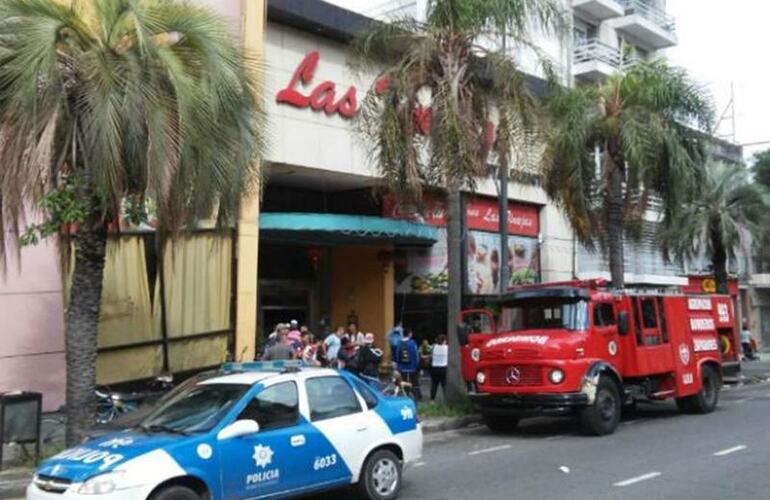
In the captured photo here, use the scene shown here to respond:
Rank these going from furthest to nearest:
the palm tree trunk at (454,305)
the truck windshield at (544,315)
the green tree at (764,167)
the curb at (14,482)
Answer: the green tree at (764,167) → the palm tree trunk at (454,305) → the truck windshield at (544,315) → the curb at (14,482)

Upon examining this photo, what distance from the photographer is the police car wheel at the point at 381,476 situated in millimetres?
8562

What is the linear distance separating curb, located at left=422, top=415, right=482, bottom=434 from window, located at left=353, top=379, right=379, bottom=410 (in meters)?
5.94

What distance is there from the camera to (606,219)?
2062cm

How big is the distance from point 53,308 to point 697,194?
48.3 feet

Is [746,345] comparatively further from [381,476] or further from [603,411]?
[381,476]

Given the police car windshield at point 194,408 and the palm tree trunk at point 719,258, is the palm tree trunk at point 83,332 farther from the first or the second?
the palm tree trunk at point 719,258

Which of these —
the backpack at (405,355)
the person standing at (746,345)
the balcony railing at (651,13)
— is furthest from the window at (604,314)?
the balcony railing at (651,13)

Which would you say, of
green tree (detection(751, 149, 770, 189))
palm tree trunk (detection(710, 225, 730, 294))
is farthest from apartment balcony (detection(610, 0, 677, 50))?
palm tree trunk (detection(710, 225, 730, 294))

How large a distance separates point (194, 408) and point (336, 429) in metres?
1.40

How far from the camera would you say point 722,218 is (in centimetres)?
2723

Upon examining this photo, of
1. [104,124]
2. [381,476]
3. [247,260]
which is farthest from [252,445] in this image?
[247,260]

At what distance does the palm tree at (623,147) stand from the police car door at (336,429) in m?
11.1

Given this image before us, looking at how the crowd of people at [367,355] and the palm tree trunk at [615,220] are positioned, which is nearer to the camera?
the crowd of people at [367,355]

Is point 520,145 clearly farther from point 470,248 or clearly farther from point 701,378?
Result: point 470,248
